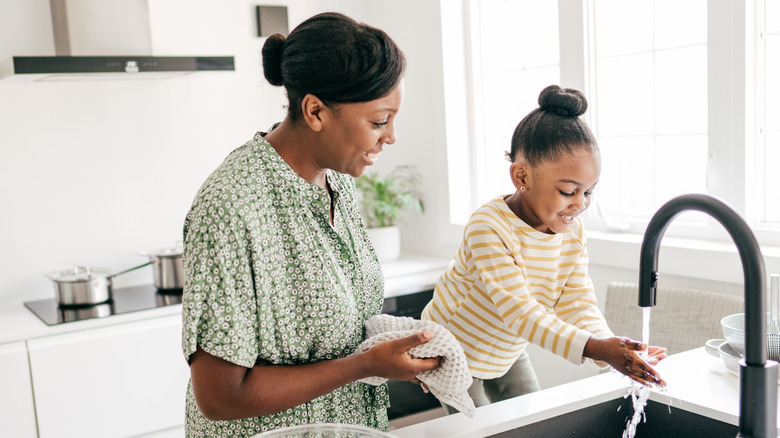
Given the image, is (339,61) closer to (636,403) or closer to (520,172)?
(520,172)

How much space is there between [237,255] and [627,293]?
4.88 ft

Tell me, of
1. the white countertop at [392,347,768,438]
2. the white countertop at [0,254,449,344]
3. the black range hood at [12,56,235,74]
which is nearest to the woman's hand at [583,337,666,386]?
the white countertop at [392,347,768,438]

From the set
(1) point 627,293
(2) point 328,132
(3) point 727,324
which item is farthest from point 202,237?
(1) point 627,293

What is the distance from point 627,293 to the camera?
2166mm

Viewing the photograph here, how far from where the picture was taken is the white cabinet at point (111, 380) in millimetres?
2236

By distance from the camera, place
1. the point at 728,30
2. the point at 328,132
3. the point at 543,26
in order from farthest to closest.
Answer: the point at 543,26
the point at 728,30
the point at 328,132

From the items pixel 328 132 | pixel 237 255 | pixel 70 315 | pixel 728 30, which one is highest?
pixel 728 30

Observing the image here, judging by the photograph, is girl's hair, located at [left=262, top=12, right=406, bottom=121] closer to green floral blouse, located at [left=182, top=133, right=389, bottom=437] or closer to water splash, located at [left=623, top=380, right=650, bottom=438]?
green floral blouse, located at [left=182, top=133, right=389, bottom=437]

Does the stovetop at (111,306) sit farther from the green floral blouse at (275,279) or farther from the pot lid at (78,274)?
the green floral blouse at (275,279)

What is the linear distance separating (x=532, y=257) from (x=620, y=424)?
0.34 meters

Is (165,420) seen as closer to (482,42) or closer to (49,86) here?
(49,86)

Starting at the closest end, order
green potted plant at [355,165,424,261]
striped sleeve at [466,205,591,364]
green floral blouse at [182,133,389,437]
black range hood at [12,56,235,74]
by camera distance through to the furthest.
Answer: green floral blouse at [182,133,389,437], striped sleeve at [466,205,591,364], black range hood at [12,56,235,74], green potted plant at [355,165,424,261]

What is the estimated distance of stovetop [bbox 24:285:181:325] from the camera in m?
2.35

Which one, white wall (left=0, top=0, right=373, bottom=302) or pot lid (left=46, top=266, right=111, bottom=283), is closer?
pot lid (left=46, top=266, right=111, bottom=283)
